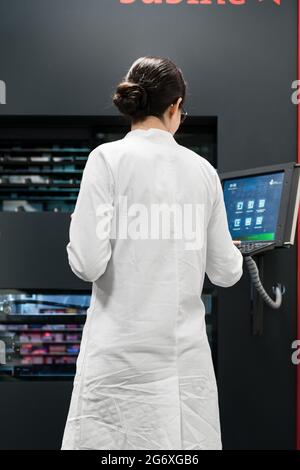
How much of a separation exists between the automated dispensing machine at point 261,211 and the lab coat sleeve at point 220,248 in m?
0.56

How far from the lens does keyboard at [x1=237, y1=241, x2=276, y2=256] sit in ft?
7.64

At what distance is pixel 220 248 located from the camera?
1764 millimetres

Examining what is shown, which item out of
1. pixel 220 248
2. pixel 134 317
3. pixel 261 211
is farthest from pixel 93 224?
pixel 261 211

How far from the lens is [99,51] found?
280 cm

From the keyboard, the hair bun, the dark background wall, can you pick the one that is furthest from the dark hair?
the dark background wall

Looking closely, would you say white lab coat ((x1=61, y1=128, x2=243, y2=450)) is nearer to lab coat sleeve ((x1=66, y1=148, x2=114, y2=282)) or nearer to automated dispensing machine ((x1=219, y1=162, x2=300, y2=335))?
lab coat sleeve ((x1=66, y1=148, x2=114, y2=282))

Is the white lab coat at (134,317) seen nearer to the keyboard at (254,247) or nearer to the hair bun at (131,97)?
the hair bun at (131,97)

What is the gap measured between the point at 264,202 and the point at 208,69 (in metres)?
0.77

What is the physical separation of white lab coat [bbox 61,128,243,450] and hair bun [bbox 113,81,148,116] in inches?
3.1

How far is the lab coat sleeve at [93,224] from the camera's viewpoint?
1.57 m

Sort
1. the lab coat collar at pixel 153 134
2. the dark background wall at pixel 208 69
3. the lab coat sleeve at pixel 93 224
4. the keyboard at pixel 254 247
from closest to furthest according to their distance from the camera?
the lab coat sleeve at pixel 93 224 → the lab coat collar at pixel 153 134 → the keyboard at pixel 254 247 → the dark background wall at pixel 208 69

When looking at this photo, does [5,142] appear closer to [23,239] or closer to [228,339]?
[23,239]

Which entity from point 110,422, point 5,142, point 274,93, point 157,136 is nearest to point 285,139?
point 274,93

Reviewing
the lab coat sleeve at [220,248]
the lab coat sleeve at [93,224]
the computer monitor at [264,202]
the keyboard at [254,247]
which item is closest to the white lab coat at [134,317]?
the lab coat sleeve at [93,224]
